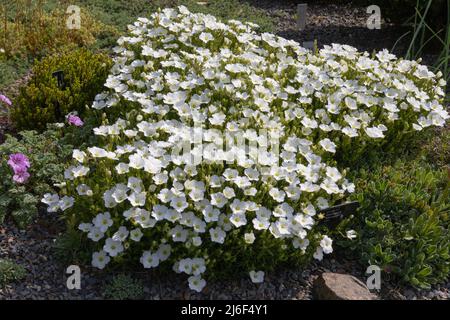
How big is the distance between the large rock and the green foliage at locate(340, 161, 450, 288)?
0.90 feet

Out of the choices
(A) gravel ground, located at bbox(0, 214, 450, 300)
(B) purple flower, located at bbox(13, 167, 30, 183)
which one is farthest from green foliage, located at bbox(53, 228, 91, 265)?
(B) purple flower, located at bbox(13, 167, 30, 183)

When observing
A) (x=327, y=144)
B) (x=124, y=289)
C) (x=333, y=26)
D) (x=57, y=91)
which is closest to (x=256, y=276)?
(x=124, y=289)

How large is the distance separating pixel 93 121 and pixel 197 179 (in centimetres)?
127

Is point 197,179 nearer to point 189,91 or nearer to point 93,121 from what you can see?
point 189,91

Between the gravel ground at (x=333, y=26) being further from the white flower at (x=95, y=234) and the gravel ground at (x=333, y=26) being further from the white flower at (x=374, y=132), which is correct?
the white flower at (x=95, y=234)

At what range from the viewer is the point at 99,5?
717cm

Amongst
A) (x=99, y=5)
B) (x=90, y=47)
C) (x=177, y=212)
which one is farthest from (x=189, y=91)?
(x=99, y=5)

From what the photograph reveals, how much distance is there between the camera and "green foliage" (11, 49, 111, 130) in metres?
4.22

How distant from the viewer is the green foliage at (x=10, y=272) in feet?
10.1

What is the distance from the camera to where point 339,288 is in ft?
9.99

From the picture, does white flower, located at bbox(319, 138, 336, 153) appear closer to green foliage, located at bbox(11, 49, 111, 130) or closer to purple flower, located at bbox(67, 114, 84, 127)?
purple flower, located at bbox(67, 114, 84, 127)

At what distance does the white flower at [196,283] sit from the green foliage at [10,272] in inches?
37.6

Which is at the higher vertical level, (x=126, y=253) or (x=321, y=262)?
(x=126, y=253)
